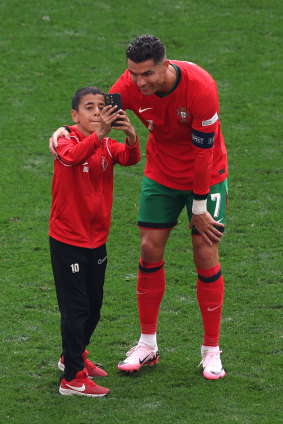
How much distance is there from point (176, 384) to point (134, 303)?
1477mm

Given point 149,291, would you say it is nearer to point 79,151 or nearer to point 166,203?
point 166,203

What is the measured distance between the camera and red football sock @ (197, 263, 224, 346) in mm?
5734

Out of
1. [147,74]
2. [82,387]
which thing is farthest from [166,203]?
[82,387]

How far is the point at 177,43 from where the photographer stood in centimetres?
1330

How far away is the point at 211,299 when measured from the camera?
226 inches

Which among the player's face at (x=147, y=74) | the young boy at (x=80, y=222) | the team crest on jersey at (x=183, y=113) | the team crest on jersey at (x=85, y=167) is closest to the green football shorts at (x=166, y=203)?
the young boy at (x=80, y=222)

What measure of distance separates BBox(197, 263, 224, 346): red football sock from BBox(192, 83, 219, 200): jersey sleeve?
2.07ft

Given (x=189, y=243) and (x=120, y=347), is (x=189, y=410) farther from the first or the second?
(x=189, y=243)

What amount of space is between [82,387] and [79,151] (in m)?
1.45

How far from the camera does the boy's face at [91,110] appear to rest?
524 centimetres

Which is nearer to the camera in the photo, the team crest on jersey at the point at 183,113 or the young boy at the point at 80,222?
the young boy at the point at 80,222

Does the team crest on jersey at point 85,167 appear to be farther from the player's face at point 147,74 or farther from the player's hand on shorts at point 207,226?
the player's hand on shorts at point 207,226

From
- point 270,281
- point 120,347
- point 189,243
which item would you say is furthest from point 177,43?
point 120,347

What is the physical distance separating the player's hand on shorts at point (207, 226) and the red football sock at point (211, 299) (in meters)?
0.28
